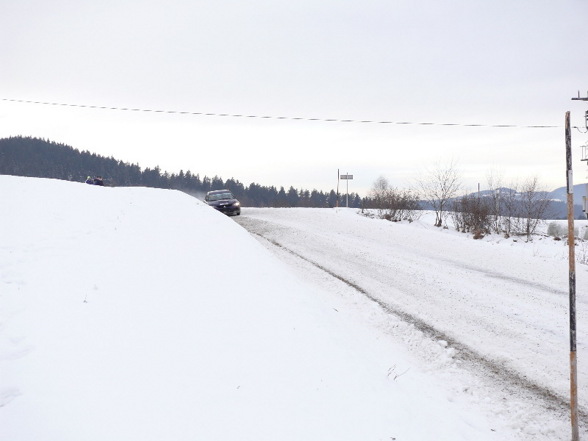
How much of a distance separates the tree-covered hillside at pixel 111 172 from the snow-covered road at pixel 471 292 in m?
99.6

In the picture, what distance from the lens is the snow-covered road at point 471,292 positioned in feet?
18.6

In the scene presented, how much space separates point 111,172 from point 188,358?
133035mm

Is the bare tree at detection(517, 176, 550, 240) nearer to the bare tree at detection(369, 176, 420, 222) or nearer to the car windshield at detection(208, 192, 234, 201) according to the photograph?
the bare tree at detection(369, 176, 420, 222)

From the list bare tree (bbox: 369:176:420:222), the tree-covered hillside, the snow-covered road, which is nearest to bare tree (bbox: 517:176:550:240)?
bare tree (bbox: 369:176:420:222)

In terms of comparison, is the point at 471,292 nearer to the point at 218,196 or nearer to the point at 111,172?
the point at 218,196

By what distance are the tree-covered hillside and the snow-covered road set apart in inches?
3923

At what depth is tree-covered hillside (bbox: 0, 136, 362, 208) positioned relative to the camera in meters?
117

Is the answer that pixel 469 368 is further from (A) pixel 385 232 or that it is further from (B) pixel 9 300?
(A) pixel 385 232

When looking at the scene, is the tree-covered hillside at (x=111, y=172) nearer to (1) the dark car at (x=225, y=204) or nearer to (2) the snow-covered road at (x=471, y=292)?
(1) the dark car at (x=225, y=204)

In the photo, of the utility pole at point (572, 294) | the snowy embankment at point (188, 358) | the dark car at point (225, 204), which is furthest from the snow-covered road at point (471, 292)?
the dark car at point (225, 204)

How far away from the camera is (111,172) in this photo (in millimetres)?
121812

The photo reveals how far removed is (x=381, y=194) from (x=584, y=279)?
2062 cm

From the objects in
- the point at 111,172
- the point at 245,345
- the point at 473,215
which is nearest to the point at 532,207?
the point at 473,215

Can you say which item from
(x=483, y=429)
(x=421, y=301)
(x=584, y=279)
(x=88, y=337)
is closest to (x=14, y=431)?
(x=88, y=337)
